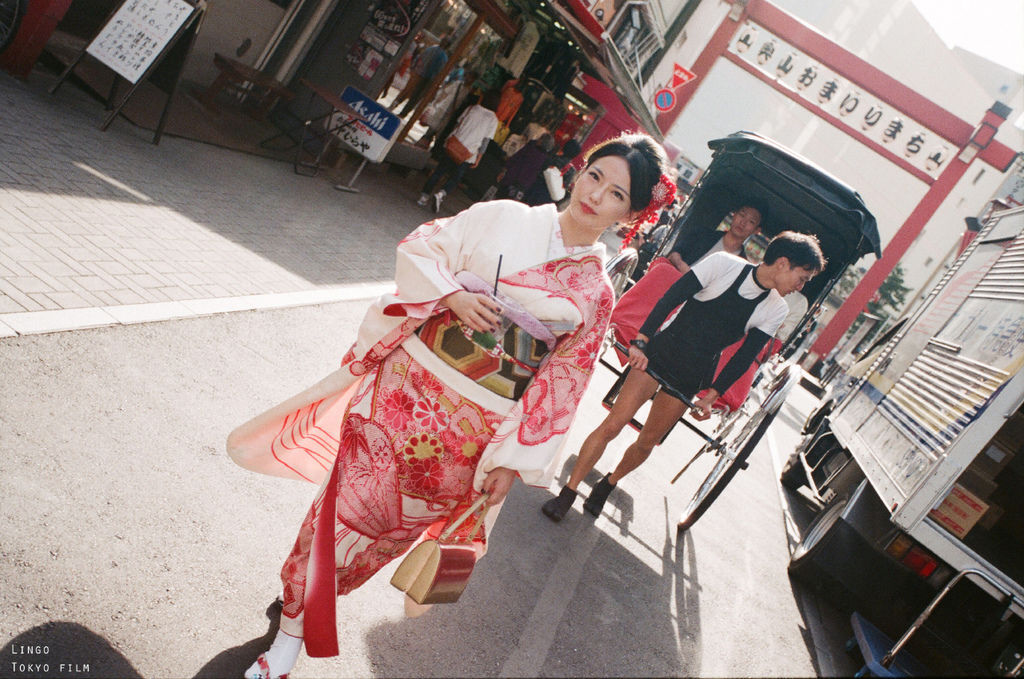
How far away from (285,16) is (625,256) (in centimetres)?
862

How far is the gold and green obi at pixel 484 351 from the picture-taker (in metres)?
2.44

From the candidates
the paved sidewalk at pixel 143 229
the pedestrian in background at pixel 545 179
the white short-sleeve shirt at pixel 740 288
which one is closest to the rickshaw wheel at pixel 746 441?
the white short-sleeve shirt at pixel 740 288

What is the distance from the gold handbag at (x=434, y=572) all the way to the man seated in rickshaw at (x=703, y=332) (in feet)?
7.71

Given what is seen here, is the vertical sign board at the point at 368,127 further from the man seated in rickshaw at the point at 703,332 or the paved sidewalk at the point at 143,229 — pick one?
the man seated in rickshaw at the point at 703,332

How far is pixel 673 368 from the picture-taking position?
4559mm

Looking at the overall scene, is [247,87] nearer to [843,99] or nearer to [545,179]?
[545,179]

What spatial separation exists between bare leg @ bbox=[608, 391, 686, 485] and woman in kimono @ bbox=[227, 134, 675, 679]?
7.66ft

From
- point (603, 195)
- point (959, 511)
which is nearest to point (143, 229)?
point (603, 195)

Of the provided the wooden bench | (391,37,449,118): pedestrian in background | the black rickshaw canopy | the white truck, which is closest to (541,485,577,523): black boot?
the white truck

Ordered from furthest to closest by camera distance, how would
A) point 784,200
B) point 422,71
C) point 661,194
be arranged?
point 422,71 < point 784,200 < point 661,194

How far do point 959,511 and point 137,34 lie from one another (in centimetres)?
797

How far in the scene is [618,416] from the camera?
4672 mm

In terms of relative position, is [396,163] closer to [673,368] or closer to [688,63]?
[673,368]

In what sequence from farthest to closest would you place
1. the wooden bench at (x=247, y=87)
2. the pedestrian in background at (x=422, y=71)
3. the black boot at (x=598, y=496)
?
the pedestrian in background at (x=422, y=71) < the wooden bench at (x=247, y=87) < the black boot at (x=598, y=496)
